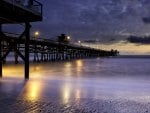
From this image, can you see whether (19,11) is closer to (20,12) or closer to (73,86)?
(20,12)

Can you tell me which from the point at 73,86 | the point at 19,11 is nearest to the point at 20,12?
the point at 19,11

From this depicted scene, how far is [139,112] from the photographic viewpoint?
1094cm

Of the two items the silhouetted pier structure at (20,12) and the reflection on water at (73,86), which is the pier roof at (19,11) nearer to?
the silhouetted pier structure at (20,12)

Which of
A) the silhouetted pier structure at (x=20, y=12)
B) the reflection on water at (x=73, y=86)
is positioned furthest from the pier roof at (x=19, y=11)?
the reflection on water at (x=73, y=86)

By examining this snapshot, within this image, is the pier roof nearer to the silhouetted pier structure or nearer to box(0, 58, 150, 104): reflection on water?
the silhouetted pier structure

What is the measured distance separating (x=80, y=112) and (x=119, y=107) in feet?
5.34

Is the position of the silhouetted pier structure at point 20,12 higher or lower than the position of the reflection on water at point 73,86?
higher

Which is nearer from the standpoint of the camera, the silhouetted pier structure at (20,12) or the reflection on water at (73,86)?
the reflection on water at (73,86)

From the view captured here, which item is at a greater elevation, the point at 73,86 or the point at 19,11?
the point at 19,11

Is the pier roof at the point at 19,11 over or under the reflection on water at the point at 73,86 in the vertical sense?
over

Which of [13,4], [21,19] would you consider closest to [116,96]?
[13,4]

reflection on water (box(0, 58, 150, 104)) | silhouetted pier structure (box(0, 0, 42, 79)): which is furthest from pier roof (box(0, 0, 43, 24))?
reflection on water (box(0, 58, 150, 104))

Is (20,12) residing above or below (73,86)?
above

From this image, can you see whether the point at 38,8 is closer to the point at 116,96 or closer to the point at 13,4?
the point at 13,4
